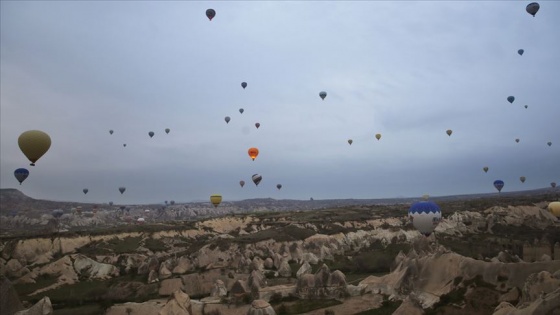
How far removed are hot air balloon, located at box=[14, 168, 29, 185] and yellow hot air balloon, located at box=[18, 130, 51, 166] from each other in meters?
18.1

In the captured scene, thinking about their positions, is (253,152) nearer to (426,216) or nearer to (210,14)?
(210,14)

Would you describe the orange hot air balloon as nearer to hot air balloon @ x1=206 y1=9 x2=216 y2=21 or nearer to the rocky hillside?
the rocky hillside

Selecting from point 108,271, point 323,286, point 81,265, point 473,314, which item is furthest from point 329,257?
point 473,314

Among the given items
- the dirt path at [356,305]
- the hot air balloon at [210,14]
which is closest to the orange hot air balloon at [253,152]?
the hot air balloon at [210,14]

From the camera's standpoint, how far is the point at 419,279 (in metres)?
28.7

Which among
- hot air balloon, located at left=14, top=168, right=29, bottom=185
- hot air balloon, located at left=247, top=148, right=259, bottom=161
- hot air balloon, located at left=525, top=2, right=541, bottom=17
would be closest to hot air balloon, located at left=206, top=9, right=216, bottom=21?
hot air balloon, located at left=247, top=148, right=259, bottom=161

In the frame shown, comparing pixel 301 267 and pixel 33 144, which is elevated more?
pixel 33 144

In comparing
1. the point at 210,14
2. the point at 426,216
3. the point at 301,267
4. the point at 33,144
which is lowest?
the point at 301,267

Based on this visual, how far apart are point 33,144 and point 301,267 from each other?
29.9 meters

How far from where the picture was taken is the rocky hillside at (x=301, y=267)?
2406cm

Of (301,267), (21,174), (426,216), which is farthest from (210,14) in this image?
(426,216)

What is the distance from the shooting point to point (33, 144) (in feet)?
116

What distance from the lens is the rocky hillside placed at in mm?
24062

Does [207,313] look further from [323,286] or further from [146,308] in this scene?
[323,286]
